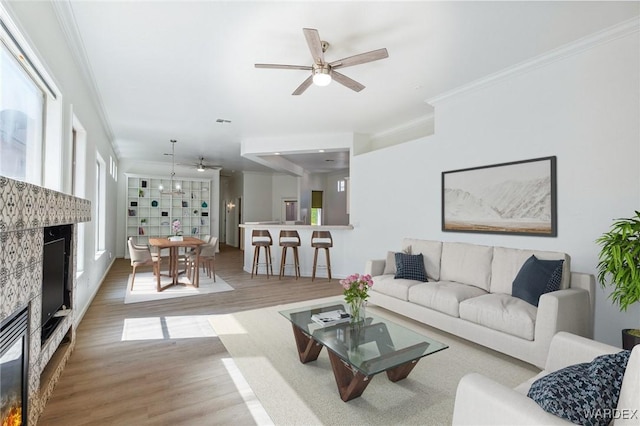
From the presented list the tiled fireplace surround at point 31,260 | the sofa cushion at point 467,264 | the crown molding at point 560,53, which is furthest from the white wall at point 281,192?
the tiled fireplace surround at point 31,260

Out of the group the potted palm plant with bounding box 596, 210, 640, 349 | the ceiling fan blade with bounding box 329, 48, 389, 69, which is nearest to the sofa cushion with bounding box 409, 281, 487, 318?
the potted palm plant with bounding box 596, 210, 640, 349

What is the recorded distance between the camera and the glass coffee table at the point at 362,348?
2070mm

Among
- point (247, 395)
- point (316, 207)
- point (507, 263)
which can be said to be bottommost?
point (247, 395)

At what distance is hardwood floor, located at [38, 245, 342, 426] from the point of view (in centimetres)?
203

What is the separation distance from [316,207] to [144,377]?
9.79m

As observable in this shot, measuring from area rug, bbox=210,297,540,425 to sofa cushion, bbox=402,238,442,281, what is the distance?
87 cm

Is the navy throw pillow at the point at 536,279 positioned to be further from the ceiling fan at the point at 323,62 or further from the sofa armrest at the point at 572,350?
the ceiling fan at the point at 323,62

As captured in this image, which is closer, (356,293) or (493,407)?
(493,407)

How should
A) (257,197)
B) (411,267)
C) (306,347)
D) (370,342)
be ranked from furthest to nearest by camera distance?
1. (257,197)
2. (411,267)
3. (306,347)
4. (370,342)

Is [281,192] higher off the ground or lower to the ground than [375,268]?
higher

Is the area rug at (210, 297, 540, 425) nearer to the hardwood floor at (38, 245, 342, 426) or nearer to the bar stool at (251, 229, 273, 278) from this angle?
the hardwood floor at (38, 245, 342, 426)

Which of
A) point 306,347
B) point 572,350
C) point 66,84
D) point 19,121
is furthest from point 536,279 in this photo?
point 66,84

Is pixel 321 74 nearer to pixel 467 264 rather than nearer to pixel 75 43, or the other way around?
pixel 75 43

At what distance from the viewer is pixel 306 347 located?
108 inches
